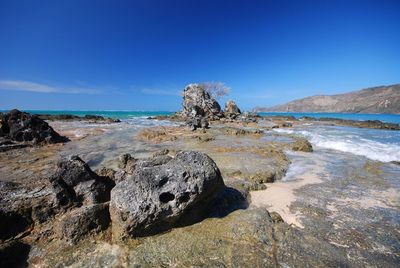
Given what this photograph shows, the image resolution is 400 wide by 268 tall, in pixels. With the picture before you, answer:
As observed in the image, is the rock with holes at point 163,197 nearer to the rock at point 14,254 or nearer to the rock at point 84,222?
the rock at point 84,222

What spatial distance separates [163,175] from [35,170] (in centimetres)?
800

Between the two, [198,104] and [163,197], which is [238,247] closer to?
[163,197]

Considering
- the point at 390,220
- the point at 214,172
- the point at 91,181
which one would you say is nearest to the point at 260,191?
the point at 214,172

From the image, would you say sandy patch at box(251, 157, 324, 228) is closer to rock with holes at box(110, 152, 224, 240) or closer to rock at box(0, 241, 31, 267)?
rock with holes at box(110, 152, 224, 240)

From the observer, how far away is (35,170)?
31.9 ft

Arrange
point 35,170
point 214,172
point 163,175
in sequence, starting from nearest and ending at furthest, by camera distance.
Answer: point 163,175 < point 214,172 < point 35,170

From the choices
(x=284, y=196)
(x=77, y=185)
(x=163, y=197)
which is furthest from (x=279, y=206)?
(x=77, y=185)

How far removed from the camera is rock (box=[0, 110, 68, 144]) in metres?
16.9

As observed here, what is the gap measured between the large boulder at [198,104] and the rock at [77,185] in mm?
44235

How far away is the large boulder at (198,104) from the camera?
Result: 53909mm

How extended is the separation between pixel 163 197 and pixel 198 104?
180ft

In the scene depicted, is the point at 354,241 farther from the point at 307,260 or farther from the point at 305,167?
the point at 305,167

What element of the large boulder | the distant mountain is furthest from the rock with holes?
the distant mountain

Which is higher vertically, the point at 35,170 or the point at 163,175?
the point at 163,175
